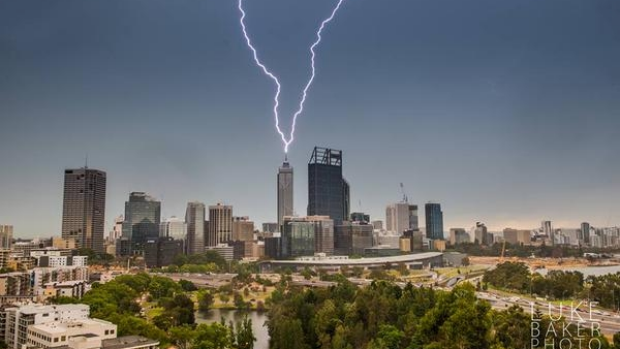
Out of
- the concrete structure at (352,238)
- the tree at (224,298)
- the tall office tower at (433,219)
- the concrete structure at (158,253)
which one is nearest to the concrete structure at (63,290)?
the tree at (224,298)

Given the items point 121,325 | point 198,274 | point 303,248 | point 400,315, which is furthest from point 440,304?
point 303,248

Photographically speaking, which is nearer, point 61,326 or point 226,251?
point 61,326

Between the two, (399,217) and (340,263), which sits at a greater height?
(399,217)

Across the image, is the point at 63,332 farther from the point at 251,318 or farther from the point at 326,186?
the point at 326,186

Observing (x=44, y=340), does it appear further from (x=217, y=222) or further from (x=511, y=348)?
(x=217, y=222)

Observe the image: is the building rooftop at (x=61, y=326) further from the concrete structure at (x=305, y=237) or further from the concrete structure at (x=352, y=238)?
the concrete structure at (x=352, y=238)

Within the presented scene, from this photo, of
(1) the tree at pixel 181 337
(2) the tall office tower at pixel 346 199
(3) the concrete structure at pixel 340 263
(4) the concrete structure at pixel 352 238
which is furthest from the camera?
(2) the tall office tower at pixel 346 199

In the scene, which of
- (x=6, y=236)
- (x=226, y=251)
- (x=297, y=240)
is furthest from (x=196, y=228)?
(x=6, y=236)
